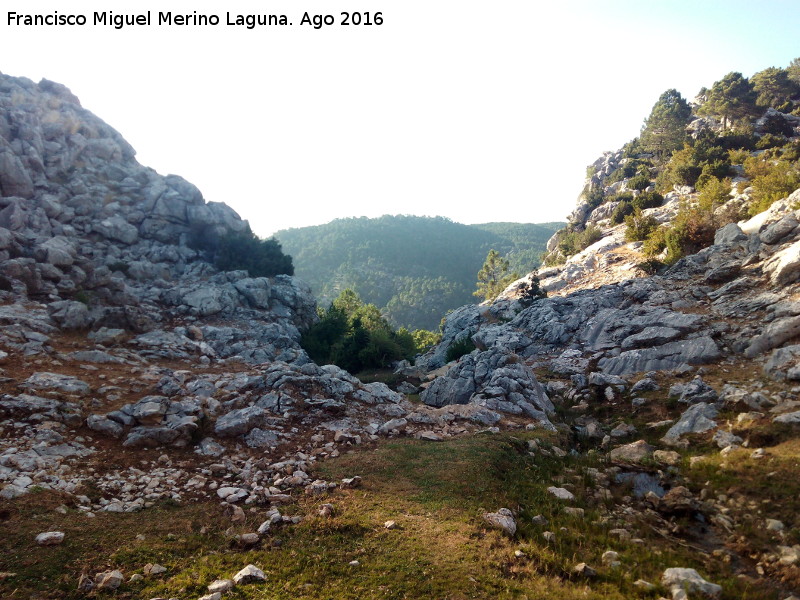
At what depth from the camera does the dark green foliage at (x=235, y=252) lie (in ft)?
165

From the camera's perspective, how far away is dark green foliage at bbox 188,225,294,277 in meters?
50.3

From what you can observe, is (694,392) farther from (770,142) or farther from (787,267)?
(770,142)

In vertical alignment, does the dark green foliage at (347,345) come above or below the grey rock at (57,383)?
below

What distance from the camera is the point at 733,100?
74.3m

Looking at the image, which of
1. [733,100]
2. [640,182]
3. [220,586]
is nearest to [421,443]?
[220,586]

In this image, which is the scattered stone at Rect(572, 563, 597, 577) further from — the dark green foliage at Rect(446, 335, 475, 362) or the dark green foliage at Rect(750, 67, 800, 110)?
the dark green foliage at Rect(750, 67, 800, 110)

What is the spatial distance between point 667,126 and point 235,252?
284ft

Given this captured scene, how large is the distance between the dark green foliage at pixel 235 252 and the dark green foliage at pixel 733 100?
84.5 metres

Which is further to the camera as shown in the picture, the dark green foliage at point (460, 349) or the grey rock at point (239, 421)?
the dark green foliage at point (460, 349)

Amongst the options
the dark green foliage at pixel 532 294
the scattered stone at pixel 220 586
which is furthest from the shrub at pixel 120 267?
the dark green foliage at pixel 532 294

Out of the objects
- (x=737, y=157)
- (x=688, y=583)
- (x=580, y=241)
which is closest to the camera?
(x=688, y=583)

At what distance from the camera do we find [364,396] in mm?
23578

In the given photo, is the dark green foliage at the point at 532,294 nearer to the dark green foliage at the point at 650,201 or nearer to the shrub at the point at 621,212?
the dark green foliage at the point at 650,201

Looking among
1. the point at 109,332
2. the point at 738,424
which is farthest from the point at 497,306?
the point at 109,332
